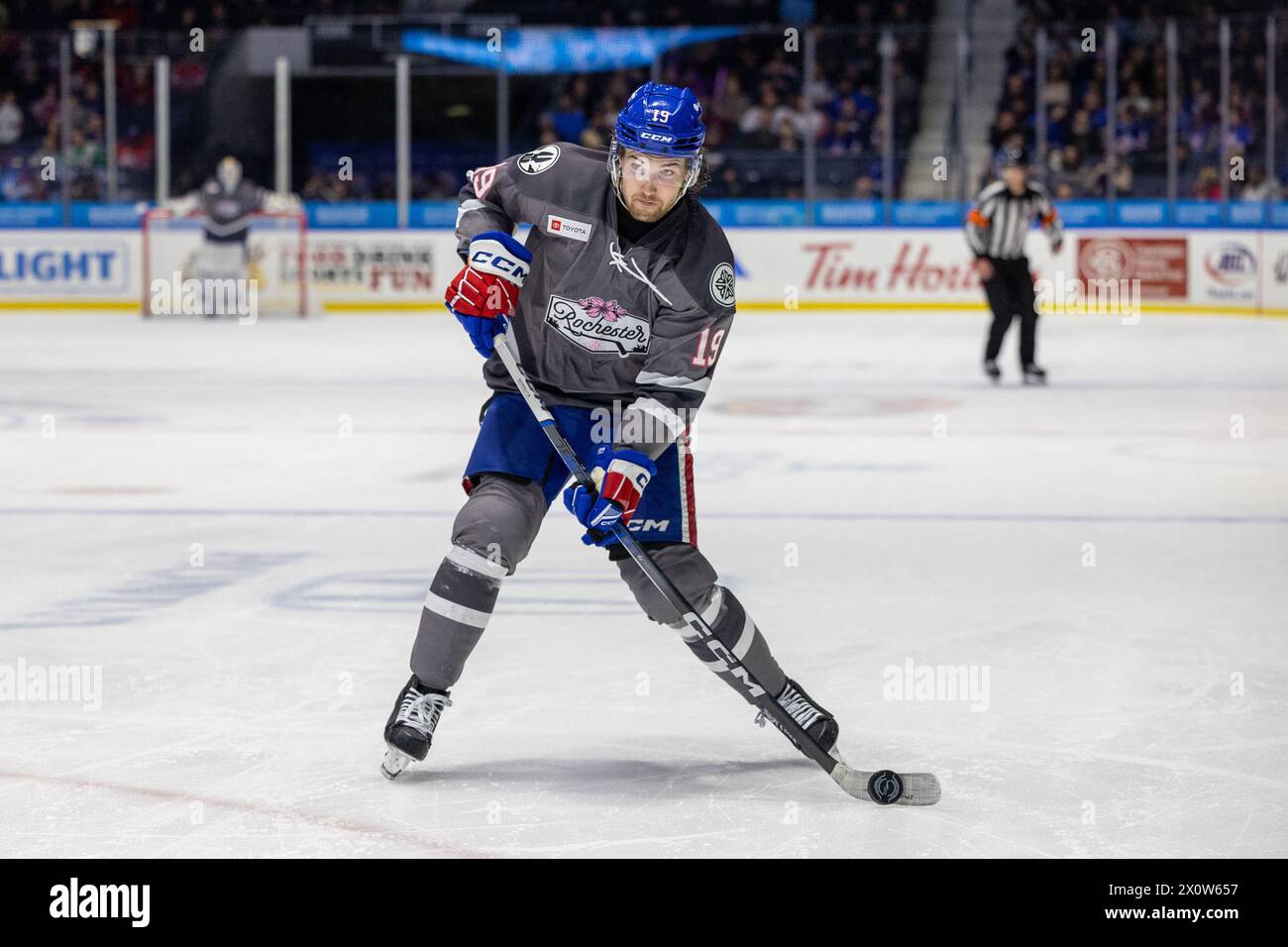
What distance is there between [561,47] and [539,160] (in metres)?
12.8

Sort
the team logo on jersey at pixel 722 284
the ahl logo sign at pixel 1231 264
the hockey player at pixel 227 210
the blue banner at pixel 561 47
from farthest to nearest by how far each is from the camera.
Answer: the blue banner at pixel 561 47
the hockey player at pixel 227 210
the ahl logo sign at pixel 1231 264
the team logo on jersey at pixel 722 284

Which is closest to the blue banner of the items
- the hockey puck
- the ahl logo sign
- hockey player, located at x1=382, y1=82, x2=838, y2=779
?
the ahl logo sign

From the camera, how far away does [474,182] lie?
344 centimetres

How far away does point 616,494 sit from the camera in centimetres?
313

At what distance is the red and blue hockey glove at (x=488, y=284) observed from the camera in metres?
3.19

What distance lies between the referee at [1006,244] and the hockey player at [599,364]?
24.3 ft

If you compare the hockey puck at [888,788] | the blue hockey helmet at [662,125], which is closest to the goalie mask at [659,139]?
the blue hockey helmet at [662,125]

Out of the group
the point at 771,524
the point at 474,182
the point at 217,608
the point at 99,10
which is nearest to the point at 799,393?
the point at 771,524

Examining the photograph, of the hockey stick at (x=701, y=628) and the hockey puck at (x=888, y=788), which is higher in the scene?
the hockey stick at (x=701, y=628)

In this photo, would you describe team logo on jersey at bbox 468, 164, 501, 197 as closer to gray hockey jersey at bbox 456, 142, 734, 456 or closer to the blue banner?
gray hockey jersey at bbox 456, 142, 734, 456

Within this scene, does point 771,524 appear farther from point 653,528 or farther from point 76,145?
point 76,145

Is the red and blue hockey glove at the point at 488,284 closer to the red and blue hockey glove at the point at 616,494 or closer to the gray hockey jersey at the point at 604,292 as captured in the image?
the gray hockey jersey at the point at 604,292

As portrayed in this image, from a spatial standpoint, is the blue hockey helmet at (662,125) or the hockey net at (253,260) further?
the hockey net at (253,260)
